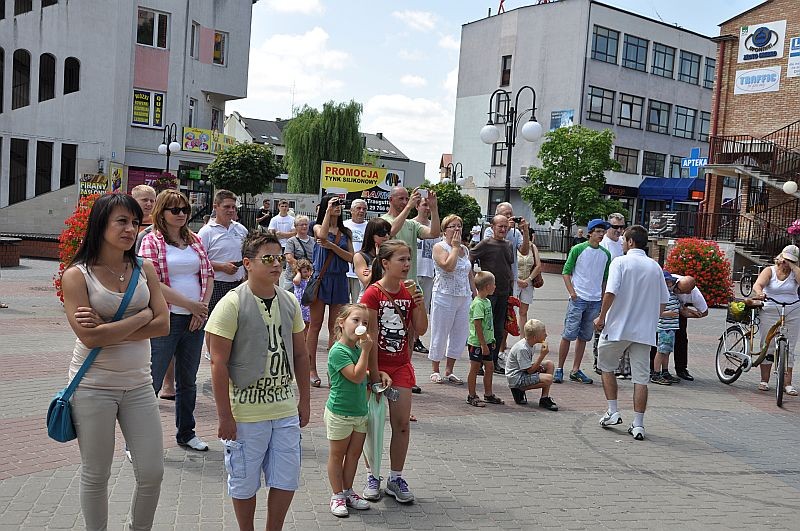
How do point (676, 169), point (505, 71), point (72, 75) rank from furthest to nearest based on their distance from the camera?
1. point (676, 169)
2. point (505, 71)
3. point (72, 75)

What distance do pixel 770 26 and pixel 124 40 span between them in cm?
2862

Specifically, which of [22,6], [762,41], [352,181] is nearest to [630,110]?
[762,41]

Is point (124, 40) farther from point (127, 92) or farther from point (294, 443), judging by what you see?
point (294, 443)

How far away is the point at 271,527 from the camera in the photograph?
3.97m

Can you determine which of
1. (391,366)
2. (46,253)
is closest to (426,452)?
(391,366)

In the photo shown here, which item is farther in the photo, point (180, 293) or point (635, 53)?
point (635, 53)

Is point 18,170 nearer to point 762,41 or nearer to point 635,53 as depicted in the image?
point 762,41

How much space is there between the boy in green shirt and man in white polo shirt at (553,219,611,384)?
71.5 inches

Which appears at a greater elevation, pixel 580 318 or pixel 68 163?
pixel 68 163

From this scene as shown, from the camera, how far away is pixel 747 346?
10.1 meters

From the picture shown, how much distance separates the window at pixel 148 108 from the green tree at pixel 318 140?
1840cm

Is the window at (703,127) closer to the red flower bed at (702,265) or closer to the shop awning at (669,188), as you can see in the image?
the shop awning at (669,188)

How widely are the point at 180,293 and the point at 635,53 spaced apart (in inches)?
2115

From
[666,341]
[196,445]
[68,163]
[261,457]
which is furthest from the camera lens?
[68,163]
